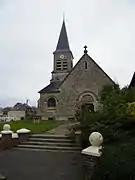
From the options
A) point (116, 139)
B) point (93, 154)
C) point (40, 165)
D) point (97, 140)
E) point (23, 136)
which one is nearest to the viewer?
point (93, 154)

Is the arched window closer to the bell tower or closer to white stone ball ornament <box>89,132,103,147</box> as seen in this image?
the bell tower

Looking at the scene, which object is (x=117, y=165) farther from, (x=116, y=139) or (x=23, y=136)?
(x=23, y=136)

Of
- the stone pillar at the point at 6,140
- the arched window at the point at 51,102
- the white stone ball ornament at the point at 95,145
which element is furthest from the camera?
the arched window at the point at 51,102

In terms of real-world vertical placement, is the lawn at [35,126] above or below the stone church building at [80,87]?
below

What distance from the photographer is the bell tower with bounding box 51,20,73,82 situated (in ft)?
162

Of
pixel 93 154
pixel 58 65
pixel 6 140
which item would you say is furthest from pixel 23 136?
pixel 58 65

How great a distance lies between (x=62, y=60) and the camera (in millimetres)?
50906

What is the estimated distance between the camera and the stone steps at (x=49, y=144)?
11.6 meters

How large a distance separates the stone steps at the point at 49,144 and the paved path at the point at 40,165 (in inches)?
28.9

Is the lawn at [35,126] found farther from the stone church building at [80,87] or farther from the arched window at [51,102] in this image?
the arched window at [51,102]

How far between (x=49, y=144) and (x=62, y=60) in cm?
3948

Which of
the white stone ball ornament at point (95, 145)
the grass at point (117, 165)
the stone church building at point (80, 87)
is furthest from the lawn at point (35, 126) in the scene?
the stone church building at point (80, 87)

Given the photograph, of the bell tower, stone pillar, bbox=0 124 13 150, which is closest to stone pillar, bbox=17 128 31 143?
stone pillar, bbox=0 124 13 150

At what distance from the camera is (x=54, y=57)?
51.8m
